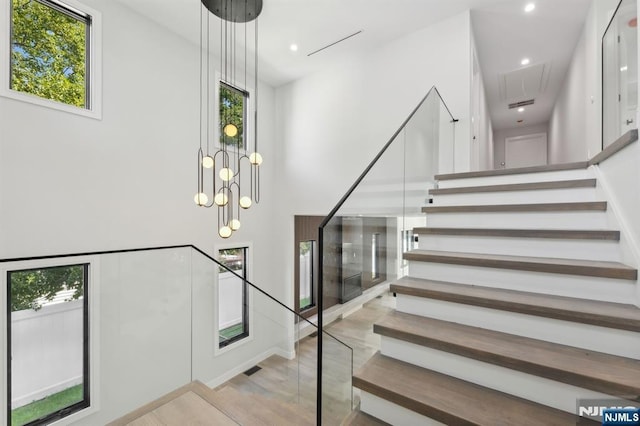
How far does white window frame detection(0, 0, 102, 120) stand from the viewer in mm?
2678

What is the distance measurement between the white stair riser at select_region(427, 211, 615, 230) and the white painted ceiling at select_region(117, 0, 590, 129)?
3052 mm

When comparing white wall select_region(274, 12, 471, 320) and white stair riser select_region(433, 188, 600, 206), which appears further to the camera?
white wall select_region(274, 12, 471, 320)

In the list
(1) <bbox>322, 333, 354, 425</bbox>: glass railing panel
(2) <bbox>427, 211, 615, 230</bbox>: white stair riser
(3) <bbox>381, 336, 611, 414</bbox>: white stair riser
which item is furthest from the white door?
(1) <bbox>322, 333, 354, 425</bbox>: glass railing panel

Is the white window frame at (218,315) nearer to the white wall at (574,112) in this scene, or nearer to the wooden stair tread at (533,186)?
the wooden stair tread at (533,186)

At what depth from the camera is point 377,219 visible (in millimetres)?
2436

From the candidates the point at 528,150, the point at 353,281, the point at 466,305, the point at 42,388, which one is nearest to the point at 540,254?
the point at 466,305

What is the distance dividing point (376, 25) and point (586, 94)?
3.19 meters

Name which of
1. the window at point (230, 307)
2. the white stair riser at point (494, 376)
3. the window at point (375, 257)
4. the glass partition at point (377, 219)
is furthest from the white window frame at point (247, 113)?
the white stair riser at point (494, 376)

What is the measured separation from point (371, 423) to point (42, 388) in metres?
3.49

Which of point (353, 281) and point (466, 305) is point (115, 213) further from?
point (466, 305)

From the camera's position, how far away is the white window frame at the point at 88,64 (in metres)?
2.68

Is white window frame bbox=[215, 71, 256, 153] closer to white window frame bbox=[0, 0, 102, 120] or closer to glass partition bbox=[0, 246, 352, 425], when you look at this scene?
white window frame bbox=[0, 0, 102, 120]

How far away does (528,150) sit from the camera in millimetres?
8750

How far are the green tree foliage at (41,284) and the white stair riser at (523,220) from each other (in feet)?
13.0
